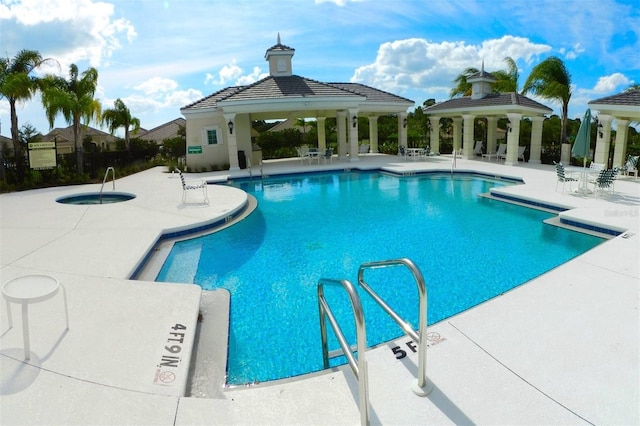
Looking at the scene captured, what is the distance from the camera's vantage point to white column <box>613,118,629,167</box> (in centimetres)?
1820

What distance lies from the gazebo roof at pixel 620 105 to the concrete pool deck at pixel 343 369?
12.6m

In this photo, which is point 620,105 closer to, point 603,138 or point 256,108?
point 603,138

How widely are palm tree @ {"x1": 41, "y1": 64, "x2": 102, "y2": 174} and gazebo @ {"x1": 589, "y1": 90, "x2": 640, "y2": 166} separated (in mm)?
22625

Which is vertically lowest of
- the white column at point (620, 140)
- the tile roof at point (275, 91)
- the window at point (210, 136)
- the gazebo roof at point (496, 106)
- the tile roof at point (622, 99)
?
the white column at point (620, 140)

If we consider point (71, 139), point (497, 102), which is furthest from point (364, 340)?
point (71, 139)

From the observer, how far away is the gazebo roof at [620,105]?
53.3 ft

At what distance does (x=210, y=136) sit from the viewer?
2420 cm

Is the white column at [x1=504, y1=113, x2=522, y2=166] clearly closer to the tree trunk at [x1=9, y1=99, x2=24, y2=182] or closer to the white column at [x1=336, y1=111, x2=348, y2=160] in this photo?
the white column at [x1=336, y1=111, x2=348, y2=160]

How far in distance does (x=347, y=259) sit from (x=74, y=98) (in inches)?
655

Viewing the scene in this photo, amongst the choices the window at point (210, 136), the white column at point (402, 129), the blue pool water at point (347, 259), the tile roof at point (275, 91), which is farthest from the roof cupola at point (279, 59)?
the blue pool water at point (347, 259)

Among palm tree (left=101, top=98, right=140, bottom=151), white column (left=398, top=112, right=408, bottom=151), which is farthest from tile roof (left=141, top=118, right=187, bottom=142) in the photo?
white column (left=398, top=112, right=408, bottom=151)

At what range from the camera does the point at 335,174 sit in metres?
22.0

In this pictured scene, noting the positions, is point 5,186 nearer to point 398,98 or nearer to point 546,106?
point 398,98

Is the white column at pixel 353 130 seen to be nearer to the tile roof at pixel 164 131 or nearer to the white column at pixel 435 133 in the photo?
the white column at pixel 435 133
